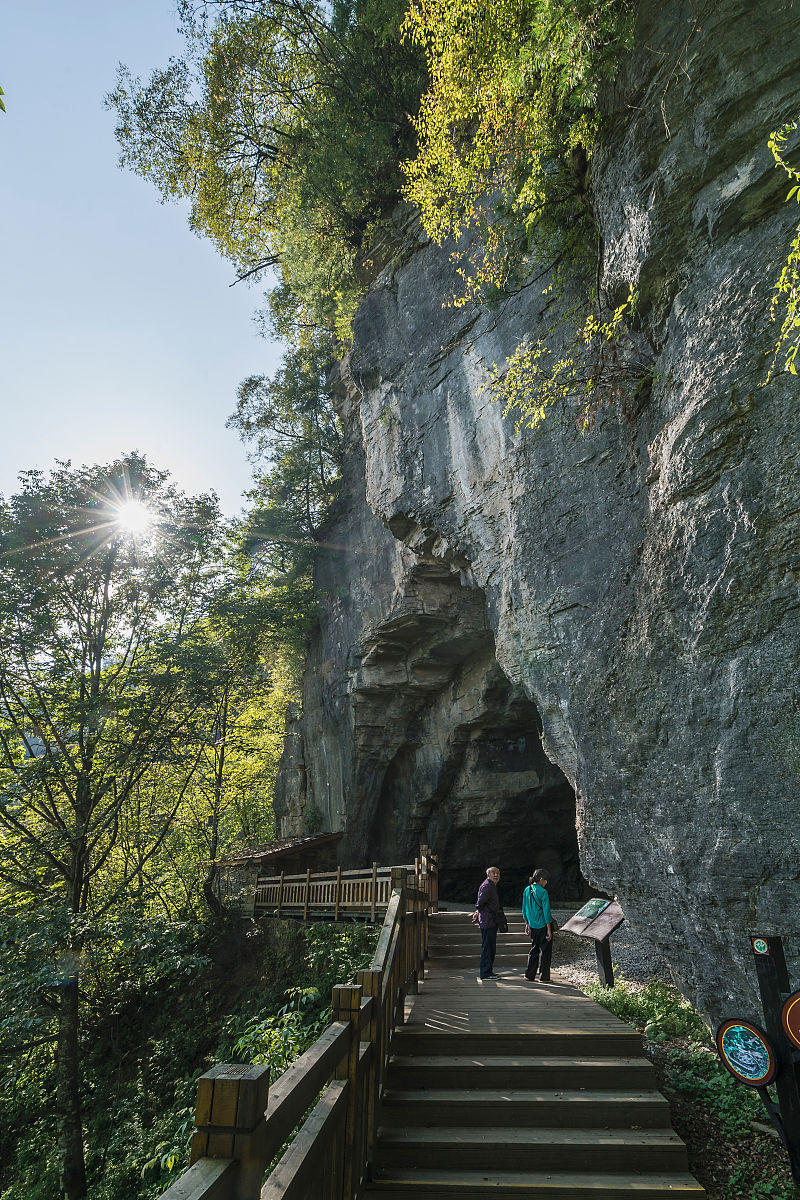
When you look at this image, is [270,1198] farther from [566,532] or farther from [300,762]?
[300,762]

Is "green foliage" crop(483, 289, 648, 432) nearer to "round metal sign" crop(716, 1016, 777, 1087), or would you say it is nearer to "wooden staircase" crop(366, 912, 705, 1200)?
"round metal sign" crop(716, 1016, 777, 1087)

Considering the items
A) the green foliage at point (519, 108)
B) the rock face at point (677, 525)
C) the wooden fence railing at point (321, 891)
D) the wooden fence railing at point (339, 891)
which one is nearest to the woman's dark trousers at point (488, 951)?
the rock face at point (677, 525)

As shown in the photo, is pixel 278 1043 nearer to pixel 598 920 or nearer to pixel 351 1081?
pixel 598 920

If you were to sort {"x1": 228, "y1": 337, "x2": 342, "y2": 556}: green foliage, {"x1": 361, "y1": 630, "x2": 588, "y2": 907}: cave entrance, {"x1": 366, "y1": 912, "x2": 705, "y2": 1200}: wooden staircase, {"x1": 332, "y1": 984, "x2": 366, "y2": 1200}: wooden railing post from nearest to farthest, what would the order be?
1. {"x1": 332, "y1": 984, "x2": 366, "y2": 1200}: wooden railing post
2. {"x1": 366, "y1": 912, "x2": 705, "y2": 1200}: wooden staircase
3. {"x1": 361, "y1": 630, "x2": 588, "y2": 907}: cave entrance
4. {"x1": 228, "y1": 337, "x2": 342, "y2": 556}: green foliage

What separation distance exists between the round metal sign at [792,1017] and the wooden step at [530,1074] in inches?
53.6

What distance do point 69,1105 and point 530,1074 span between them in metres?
9.82

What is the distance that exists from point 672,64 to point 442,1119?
9.10 m

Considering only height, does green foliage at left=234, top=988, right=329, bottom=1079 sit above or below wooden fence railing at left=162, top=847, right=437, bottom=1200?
below


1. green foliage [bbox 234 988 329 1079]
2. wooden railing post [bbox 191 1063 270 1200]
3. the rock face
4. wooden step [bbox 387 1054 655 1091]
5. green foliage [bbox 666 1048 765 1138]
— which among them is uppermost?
the rock face

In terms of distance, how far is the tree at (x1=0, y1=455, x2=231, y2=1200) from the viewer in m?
11.1

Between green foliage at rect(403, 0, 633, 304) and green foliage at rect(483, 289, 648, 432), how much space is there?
143 cm

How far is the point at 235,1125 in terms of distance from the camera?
5.20 ft

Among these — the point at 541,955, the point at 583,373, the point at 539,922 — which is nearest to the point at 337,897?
the point at 541,955

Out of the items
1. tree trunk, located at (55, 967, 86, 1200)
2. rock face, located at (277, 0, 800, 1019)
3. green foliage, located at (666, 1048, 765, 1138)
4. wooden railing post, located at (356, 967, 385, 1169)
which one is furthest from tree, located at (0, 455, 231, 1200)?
green foliage, located at (666, 1048, 765, 1138)
